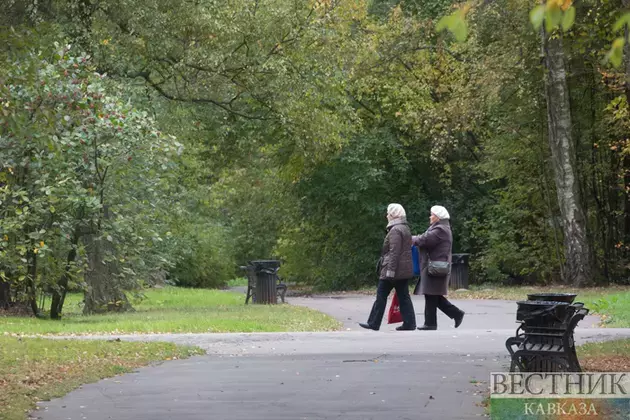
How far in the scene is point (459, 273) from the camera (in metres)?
35.4

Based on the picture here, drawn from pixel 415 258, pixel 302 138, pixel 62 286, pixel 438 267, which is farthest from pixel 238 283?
pixel 438 267

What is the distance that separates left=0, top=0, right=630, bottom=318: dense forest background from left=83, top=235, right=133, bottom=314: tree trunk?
0.06 meters

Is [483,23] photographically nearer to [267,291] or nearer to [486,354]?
[267,291]

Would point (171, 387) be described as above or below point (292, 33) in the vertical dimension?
below

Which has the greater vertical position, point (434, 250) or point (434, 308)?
point (434, 250)

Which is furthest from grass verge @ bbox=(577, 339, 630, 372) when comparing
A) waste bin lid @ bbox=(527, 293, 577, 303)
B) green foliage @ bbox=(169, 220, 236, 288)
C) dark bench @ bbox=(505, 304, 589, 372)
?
green foliage @ bbox=(169, 220, 236, 288)

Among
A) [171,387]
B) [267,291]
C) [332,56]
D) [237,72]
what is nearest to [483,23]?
[332,56]

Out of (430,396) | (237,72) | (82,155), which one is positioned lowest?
(430,396)

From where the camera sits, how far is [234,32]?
2720 cm

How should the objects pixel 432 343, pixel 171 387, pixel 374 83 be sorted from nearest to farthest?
pixel 171 387, pixel 432 343, pixel 374 83

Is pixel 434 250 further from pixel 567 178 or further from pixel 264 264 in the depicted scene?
pixel 567 178

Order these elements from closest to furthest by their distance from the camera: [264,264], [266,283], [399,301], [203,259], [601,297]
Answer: [399,301] → [264,264] → [601,297] → [266,283] → [203,259]

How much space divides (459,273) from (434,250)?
18.6m

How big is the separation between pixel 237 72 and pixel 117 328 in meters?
10.7
